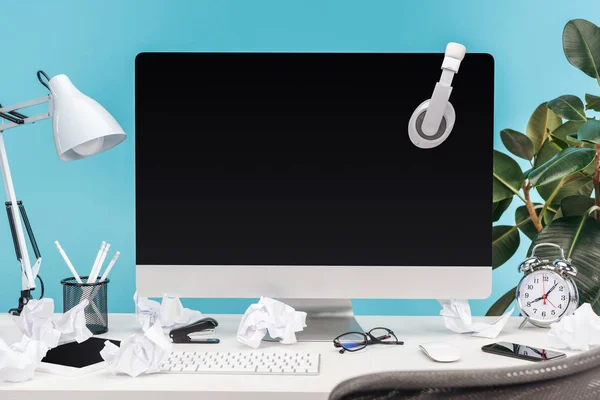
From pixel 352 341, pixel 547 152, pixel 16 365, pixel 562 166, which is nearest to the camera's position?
pixel 16 365

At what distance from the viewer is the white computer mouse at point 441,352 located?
46.9 inches

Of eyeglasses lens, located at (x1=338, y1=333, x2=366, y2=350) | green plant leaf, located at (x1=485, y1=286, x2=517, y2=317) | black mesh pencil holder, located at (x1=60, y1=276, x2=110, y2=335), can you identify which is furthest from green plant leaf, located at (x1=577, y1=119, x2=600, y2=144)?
black mesh pencil holder, located at (x1=60, y1=276, x2=110, y2=335)

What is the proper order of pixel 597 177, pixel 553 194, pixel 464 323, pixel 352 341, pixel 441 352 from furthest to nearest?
1. pixel 553 194
2. pixel 597 177
3. pixel 464 323
4. pixel 352 341
5. pixel 441 352

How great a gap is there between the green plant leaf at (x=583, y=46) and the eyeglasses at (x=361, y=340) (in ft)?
3.42

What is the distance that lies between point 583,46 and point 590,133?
0.41 metres

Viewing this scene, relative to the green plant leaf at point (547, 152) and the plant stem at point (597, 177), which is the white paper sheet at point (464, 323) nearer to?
the plant stem at point (597, 177)

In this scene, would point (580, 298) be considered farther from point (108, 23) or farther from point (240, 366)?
point (108, 23)

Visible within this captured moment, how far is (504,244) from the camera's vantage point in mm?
2078

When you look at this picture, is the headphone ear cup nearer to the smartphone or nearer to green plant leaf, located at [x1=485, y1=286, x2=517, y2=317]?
the smartphone

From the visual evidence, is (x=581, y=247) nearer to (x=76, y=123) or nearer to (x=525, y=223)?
(x=525, y=223)

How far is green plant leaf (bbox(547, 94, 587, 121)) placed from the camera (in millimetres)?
1840

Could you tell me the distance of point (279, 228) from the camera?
54.6 inches

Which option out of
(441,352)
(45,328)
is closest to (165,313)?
(45,328)

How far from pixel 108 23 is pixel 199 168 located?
978mm
